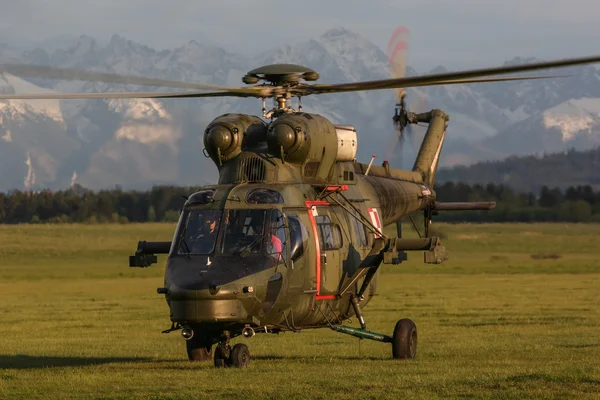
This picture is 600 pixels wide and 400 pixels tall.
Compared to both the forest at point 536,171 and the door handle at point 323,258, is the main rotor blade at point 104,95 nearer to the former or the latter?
the door handle at point 323,258

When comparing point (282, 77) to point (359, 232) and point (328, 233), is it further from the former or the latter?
point (359, 232)

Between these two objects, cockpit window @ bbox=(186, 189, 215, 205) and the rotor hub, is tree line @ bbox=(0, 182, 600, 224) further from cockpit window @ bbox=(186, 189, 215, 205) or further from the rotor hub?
cockpit window @ bbox=(186, 189, 215, 205)

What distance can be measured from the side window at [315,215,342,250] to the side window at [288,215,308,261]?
1.81 ft

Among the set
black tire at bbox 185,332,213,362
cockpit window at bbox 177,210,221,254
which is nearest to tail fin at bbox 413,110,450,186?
black tire at bbox 185,332,213,362

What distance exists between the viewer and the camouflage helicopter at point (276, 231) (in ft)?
54.5

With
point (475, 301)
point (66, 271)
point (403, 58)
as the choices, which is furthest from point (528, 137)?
point (403, 58)

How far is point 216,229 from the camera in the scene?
17.2m

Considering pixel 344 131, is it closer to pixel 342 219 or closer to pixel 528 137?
Answer: pixel 342 219

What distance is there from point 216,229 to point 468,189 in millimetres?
46728

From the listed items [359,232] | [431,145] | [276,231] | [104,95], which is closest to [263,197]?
[276,231]

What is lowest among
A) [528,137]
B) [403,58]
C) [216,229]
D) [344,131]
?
[216,229]

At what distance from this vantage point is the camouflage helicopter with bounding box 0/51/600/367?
54.5 ft

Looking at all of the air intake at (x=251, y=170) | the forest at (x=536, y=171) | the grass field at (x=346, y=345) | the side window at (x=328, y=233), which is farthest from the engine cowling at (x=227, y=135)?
the forest at (x=536, y=171)

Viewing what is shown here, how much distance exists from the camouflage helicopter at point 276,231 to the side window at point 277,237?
21mm
